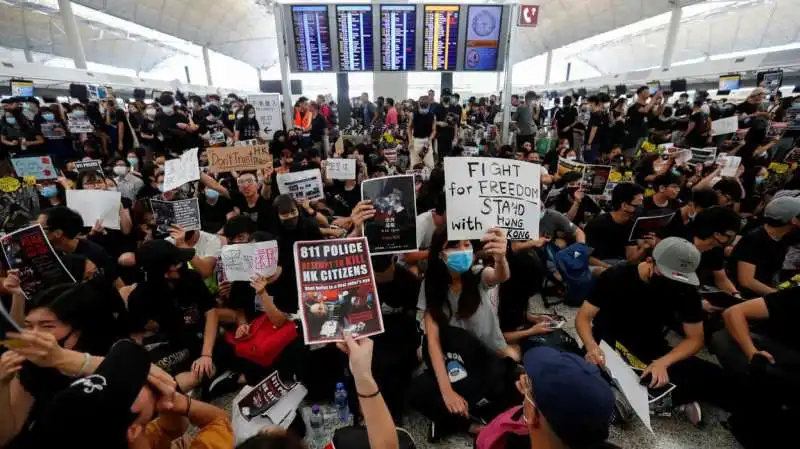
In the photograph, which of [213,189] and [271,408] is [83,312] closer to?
[271,408]

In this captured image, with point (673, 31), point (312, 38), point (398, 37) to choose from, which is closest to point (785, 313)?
point (398, 37)

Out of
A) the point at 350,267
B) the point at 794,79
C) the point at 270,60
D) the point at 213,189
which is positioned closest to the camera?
the point at 350,267

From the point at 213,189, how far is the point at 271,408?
325 centimetres

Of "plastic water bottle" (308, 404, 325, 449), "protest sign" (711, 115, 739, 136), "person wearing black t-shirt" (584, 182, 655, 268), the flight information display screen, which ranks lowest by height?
"plastic water bottle" (308, 404, 325, 449)

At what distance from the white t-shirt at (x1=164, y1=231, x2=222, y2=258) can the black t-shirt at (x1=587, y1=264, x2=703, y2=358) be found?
3202 millimetres

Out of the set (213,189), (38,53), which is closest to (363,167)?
(213,189)

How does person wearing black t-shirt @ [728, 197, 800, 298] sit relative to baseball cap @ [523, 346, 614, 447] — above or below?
below

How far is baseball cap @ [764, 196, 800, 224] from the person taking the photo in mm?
2949

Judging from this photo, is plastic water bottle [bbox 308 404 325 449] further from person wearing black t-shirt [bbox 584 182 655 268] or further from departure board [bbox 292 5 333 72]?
departure board [bbox 292 5 333 72]

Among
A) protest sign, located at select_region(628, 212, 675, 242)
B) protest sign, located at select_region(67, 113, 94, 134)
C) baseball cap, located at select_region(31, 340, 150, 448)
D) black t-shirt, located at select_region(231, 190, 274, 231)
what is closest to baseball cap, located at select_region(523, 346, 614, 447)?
baseball cap, located at select_region(31, 340, 150, 448)

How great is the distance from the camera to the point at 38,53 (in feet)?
89.0

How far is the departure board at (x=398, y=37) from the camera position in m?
7.71

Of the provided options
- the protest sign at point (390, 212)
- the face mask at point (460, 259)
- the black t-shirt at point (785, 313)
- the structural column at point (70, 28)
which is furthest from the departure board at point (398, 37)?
the structural column at point (70, 28)

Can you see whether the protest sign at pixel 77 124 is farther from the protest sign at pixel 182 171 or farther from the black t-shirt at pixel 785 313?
the black t-shirt at pixel 785 313
